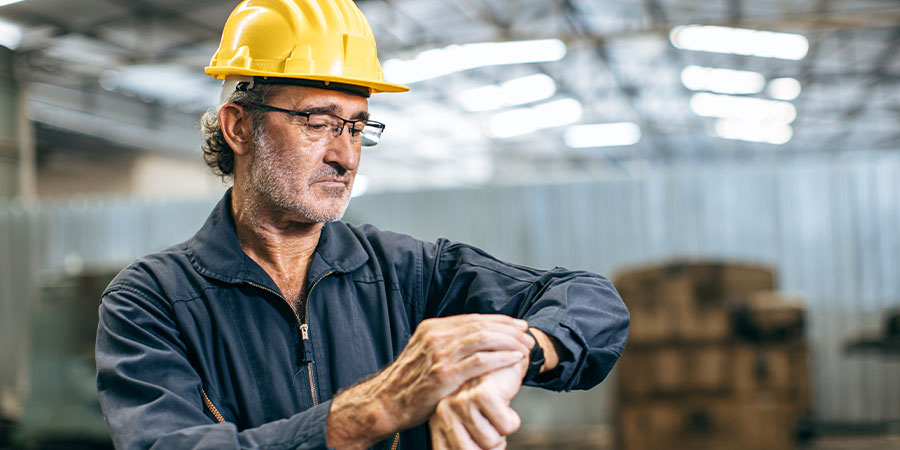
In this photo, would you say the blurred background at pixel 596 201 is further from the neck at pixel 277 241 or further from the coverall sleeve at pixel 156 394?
the coverall sleeve at pixel 156 394

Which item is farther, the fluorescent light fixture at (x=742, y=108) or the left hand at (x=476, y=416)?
the fluorescent light fixture at (x=742, y=108)

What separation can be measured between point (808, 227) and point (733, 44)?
433 centimetres

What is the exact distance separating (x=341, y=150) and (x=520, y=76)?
481 inches

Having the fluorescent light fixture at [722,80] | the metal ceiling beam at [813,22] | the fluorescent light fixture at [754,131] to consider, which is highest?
the fluorescent light fixture at [722,80]

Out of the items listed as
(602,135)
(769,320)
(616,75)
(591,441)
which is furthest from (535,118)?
(769,320)

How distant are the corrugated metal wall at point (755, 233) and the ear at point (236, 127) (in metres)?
5.77

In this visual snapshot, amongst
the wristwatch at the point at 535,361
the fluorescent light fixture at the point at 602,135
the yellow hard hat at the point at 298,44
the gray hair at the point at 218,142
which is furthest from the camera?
the fluorescent light fixture at the point at 602,135

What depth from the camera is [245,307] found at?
153cm

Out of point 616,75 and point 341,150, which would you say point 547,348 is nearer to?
point 341,150

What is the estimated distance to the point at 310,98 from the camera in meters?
1.57

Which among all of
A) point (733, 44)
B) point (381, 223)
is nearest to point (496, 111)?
point (733, 44)

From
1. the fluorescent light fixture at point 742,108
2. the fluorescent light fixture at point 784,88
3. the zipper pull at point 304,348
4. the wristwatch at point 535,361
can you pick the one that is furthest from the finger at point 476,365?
the fluorescent light fixture at point 742,108

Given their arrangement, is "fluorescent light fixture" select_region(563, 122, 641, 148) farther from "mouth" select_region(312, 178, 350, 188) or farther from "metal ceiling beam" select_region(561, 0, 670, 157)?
"mouth" select_region(312, 178, 350, 188)

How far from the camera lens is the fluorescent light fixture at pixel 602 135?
16.5 metres
